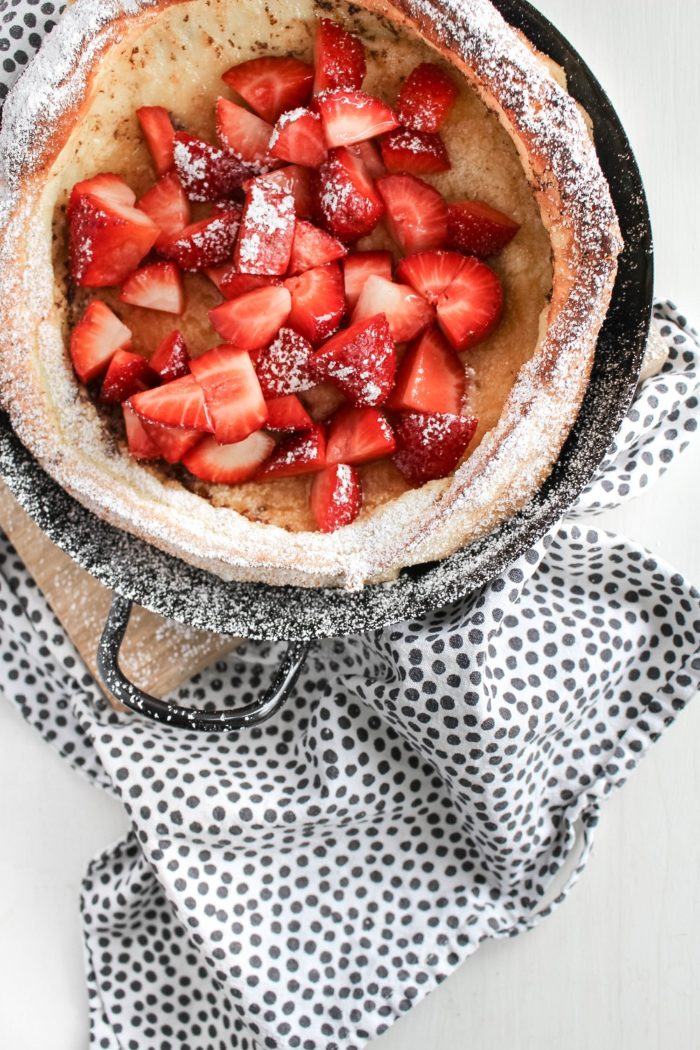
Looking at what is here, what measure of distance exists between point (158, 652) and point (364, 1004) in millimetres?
730

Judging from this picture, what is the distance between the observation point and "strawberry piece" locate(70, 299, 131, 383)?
139 cm

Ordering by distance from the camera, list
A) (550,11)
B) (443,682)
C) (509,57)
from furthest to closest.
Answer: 1. (550,11)
2. (443,682)
3. (509,57)

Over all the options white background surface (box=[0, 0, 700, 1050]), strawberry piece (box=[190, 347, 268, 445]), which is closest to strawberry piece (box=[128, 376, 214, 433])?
strawberry piece (box=[190, 347, 268, 445])

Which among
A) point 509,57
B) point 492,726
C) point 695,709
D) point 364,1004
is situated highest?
point 509,57

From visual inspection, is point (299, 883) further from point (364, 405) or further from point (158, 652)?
point (364, 405)

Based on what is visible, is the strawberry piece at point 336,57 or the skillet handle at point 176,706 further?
the skillet handle at point 176,706

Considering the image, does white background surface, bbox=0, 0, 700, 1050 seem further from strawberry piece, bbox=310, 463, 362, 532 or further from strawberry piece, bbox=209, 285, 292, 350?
strawberry piece, bbox=209, 285, 292, 350

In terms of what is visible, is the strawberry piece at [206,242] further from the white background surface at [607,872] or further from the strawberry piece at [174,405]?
the white background surface at [607,872]

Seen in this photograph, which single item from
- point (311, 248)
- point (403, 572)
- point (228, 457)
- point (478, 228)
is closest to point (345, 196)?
point (311, 248)

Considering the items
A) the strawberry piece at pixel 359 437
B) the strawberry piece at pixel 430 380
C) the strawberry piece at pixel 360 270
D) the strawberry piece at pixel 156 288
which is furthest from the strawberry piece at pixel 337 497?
the strawberry piece at pixel 156 288

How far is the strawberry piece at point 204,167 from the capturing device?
138 centimetres

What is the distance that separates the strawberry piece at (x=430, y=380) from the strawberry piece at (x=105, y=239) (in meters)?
0.42

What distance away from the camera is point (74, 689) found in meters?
1.72

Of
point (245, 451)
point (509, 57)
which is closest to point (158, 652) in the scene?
point (245, 451)
